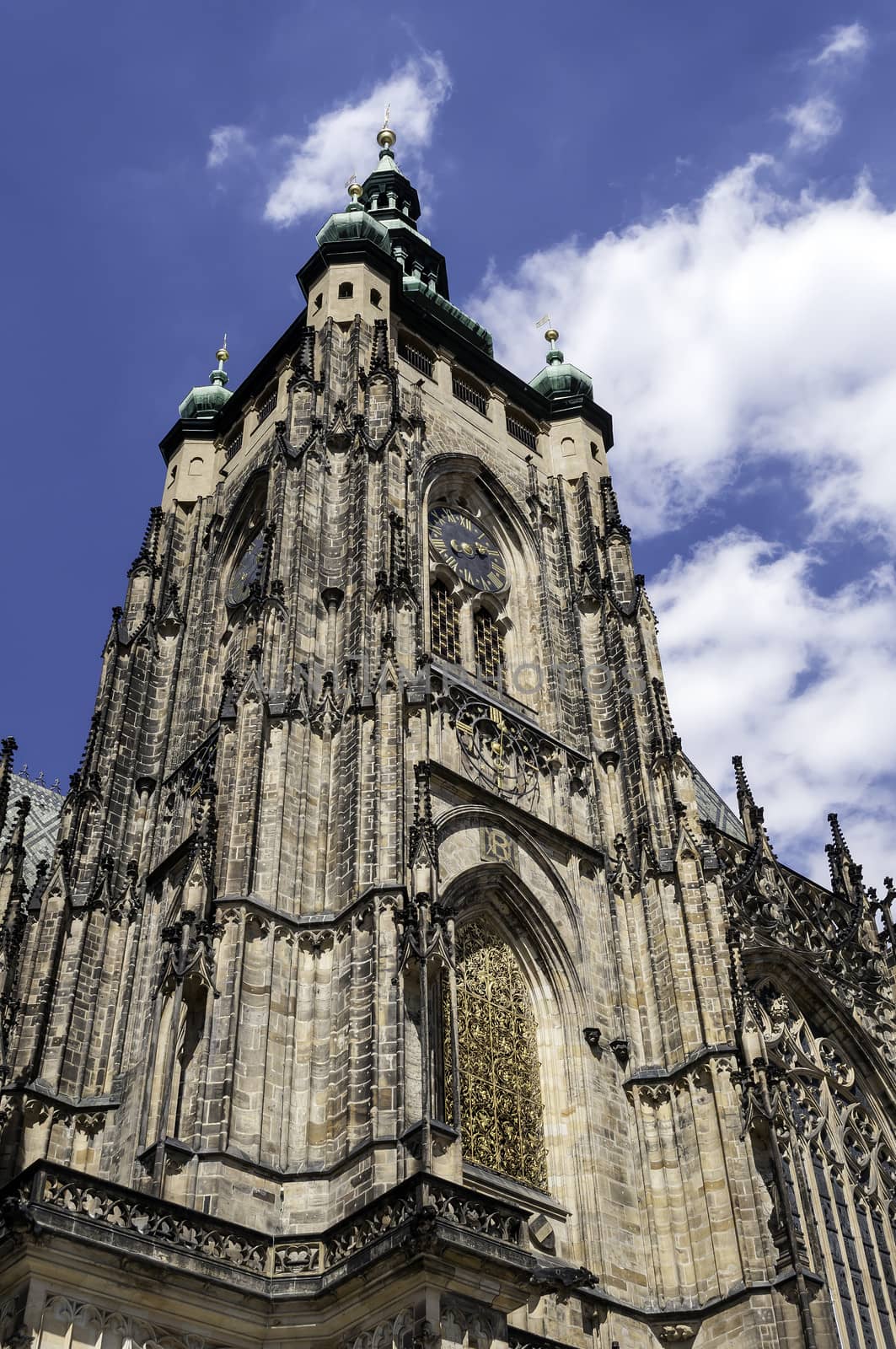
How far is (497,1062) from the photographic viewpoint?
21359 millimetres

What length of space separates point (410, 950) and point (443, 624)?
9955 mm

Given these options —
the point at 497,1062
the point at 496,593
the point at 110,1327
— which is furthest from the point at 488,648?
the point at 110,1327

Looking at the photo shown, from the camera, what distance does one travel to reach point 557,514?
31.2 m

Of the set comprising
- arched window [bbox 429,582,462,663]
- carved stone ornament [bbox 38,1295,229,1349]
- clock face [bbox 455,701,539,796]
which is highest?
arched window [bbox 429,582,462,663]

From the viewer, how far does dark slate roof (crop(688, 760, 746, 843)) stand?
3388 centimetres

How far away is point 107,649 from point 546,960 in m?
10.8

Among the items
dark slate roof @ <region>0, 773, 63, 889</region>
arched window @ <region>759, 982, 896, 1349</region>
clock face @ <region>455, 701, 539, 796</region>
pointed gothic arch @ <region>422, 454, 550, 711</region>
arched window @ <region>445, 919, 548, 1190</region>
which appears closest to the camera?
arched window @ <region>445, 919, 548, 1190</region>

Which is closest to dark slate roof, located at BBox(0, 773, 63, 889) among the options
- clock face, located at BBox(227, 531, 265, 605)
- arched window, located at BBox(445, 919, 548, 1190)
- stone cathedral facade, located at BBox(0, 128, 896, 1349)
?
stone cathedral facade, located at BBox(0, 128, 896, 1349)

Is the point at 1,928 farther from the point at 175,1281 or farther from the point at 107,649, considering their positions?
the point at 175,1281

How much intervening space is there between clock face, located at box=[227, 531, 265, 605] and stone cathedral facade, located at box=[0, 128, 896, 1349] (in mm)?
147

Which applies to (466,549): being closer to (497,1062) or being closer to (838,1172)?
(497,1062)

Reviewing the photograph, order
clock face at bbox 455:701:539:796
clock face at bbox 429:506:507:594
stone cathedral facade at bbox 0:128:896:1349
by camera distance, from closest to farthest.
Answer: stone cathedral facade at bbox 0:128:896:1349 < clock face at bbox 455:701:539:796 < clock face at bbox 429:506:507:594

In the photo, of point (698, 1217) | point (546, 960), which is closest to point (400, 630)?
point (546, 960)

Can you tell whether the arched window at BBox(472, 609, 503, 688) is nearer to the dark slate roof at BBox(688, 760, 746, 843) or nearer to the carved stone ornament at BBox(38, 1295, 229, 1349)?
the dark slate roof at BBox(688, 760, 746, 843)
